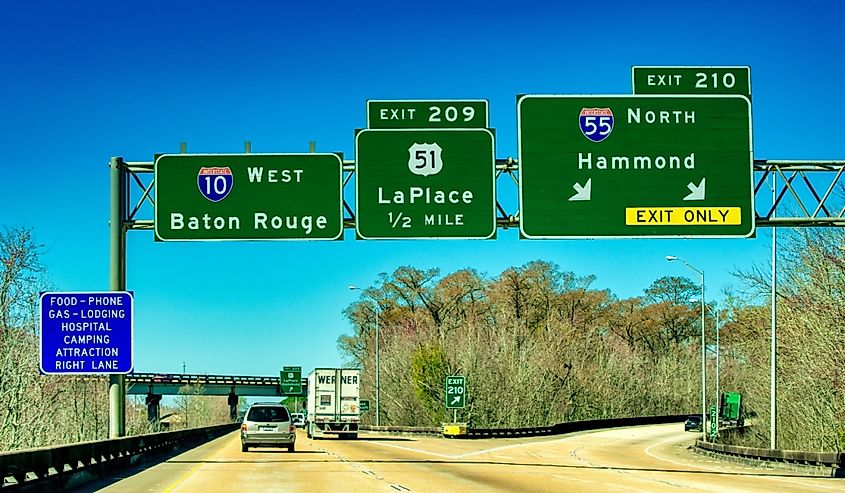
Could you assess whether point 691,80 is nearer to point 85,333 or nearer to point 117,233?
point 117,233

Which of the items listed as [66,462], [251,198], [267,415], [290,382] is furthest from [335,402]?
[290,382]

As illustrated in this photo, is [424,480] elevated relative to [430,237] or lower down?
lower down

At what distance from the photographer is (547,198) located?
80.6 feet

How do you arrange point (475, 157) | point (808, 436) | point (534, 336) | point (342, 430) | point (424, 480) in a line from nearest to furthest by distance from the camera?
point (424, 480) < point (475, 157) < point (808, 436) < point (342, 430) < point (534, 336)

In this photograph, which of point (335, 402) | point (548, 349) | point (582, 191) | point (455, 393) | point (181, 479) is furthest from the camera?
point (548, 349)

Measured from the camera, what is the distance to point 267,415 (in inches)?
1545

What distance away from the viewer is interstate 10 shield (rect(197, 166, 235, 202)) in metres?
25.6

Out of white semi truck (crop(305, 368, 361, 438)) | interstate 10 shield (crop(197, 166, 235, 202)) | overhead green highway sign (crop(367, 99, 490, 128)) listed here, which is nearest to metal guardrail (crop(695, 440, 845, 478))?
overhead green highway sign (crop(367, 99, 490, 128))

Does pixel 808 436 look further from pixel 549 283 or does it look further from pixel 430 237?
pixel 549 283

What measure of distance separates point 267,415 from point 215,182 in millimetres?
15376

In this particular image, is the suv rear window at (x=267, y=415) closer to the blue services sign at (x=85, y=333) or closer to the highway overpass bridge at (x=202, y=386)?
the blue services sign at (x=85, y=333)

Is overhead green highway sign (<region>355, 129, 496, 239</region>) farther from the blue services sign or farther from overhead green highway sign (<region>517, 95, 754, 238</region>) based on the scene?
the blue services sign

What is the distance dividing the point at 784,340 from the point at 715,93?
23666 millimetres

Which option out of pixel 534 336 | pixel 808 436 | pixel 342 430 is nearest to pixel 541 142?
pixel 808 436
